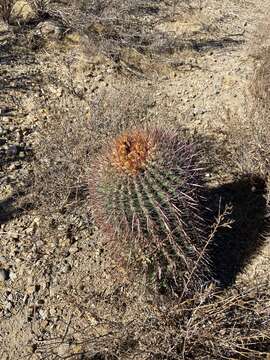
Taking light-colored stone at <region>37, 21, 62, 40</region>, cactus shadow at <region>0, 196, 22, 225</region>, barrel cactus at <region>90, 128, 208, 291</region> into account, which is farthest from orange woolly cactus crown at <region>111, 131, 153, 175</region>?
light-colored stone at <region>37, 21, 62, 40</region>

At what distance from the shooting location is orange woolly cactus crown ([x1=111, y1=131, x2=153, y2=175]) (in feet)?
10.7

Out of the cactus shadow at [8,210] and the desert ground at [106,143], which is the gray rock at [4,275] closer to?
the desert ground at [106,143]

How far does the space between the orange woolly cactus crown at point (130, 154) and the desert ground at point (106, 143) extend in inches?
26.0

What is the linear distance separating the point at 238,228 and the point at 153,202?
4.50ft

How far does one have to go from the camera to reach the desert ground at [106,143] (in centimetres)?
363

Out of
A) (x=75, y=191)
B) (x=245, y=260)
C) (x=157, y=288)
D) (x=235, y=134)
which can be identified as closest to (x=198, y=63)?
Answer: (x=235, y=134)

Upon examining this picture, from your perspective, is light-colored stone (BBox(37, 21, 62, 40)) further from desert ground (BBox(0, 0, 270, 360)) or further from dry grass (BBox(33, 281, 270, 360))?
dry grass (BBox(33, 281, 270, 360))

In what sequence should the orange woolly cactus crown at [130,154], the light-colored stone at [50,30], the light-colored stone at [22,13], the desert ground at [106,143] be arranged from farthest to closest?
the light-colored stone at [22,13]
the light-colored stone at [50,30]
the desert ground at [106,143]
the orange woolly cactus crown at [130,154]

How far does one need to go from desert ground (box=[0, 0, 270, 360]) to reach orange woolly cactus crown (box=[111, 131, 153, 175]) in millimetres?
660

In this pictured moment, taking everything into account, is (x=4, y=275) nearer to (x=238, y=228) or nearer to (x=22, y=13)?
(x=238, y=228)

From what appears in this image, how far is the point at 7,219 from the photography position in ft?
15.3

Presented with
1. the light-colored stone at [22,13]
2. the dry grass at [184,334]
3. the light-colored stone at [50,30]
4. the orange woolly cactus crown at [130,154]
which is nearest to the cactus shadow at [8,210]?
the dry grass at [184,334]

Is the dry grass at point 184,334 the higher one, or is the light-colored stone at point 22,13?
the light-colored stone at point 22,13

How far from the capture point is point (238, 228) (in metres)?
4.44
